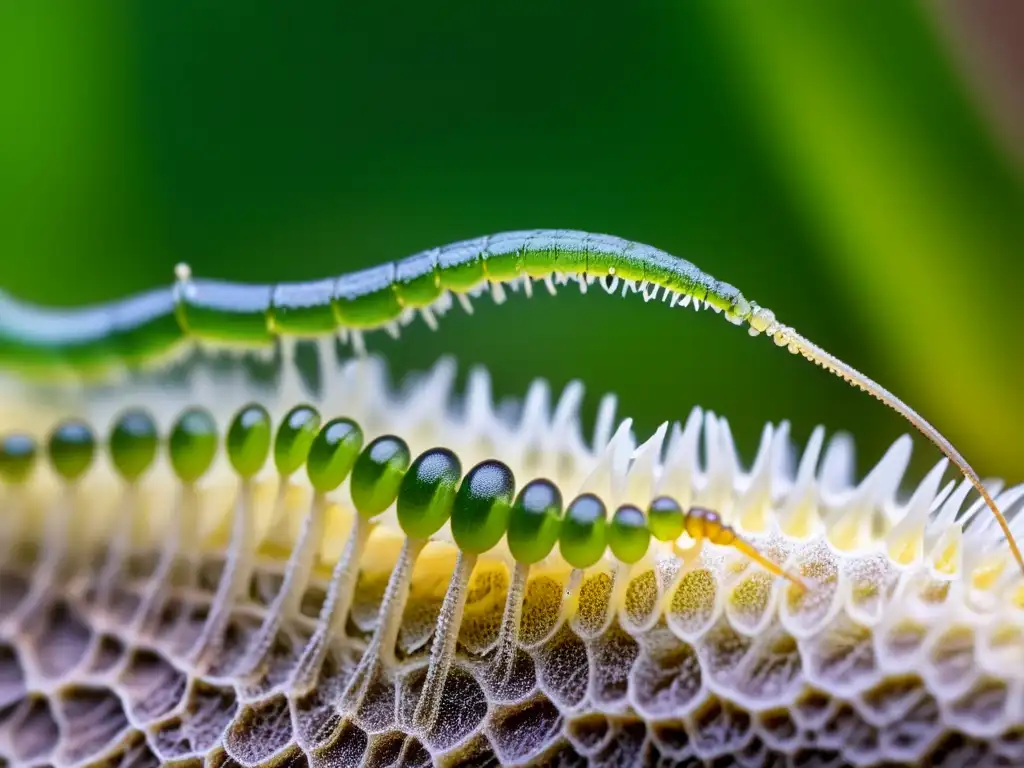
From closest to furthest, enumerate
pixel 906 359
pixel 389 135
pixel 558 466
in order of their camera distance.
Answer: pixel 558 466
pixel 906 359
pixel 389 135

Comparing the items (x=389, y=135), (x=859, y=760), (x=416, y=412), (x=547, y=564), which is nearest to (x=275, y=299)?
(x=416, y=412)

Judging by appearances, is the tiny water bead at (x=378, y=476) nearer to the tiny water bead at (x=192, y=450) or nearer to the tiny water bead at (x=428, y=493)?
the tiny water bead at (x=428, y=493)

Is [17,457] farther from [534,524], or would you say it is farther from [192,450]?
[534,524]

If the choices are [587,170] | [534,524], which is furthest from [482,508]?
[587,170]

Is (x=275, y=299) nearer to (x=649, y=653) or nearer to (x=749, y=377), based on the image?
(x=649, y=653)

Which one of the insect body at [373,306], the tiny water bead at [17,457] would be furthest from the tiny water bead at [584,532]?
the tiny water bead at [17,457]

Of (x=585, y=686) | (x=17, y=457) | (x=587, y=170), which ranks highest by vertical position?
(x=587, y=170)
